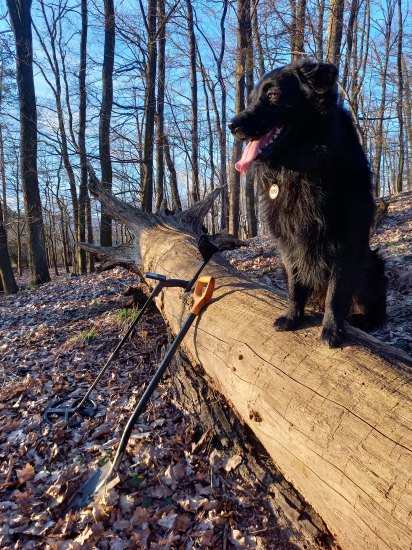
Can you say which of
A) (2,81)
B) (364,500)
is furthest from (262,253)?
(2,81)

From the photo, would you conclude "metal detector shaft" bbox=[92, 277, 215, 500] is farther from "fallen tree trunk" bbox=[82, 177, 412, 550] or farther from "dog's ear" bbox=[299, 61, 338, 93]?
"dog's ear" bbox=[299, 61, 338, 93]

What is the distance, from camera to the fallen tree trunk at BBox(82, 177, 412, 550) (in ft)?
4.87

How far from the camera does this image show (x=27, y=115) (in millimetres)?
11758

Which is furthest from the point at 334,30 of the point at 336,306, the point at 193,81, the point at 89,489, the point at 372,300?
the point at 89,489

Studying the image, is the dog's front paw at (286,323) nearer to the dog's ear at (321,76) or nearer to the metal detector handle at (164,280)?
the metal detector handle at (164,280)

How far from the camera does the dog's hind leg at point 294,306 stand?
245cm

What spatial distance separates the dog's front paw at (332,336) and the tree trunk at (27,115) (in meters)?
11.6

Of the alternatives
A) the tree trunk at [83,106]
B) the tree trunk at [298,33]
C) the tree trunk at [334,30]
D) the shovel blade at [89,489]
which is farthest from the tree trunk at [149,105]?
the shovel blade at [89,489]

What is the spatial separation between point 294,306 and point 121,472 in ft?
5.67

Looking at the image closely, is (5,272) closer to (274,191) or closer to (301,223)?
(274,191)

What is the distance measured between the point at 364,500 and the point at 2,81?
17888 mm

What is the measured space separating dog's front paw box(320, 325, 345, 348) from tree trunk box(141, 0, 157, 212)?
996 cm

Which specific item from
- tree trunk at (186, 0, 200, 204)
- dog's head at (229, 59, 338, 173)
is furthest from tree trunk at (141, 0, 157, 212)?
dog's head at (229, 59, 338, 173)

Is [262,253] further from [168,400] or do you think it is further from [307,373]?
[307,373]
